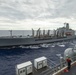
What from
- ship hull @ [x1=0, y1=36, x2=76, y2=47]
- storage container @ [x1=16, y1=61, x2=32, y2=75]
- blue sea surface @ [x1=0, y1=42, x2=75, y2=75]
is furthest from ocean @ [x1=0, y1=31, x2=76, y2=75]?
storage container @ [x1=16, y1=61, x2=32, y2=75]

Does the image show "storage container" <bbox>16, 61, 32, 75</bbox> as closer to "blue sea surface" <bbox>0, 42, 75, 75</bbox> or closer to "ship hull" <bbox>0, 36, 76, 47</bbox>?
"blue sea surface" <bbox>0, 42, 75, 75</bbox>

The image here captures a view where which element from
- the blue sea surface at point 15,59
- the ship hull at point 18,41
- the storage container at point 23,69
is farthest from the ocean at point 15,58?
the storage container at point 23,69

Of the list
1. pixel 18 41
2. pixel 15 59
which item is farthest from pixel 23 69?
pixel 18 41

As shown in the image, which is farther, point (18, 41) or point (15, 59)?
point (18, 41)

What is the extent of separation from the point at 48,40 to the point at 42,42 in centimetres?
516

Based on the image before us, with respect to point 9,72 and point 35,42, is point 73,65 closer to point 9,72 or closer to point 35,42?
point 9,72

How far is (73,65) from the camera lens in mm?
13594

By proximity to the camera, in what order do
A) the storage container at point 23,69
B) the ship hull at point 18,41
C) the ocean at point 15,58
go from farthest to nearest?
1. the ship hull at point 18,41
2. the ocean at point 15,58
3. the storage container at point 23,69

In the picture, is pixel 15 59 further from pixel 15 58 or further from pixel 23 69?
pixel 23 69

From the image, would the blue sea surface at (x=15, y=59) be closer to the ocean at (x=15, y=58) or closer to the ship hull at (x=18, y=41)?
the ocean at (x=15, y=58)

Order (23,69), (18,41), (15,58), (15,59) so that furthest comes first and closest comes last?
(18,41) < (15,58) < (15,59) < (23,69)

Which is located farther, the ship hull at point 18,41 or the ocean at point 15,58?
the ship hull at point 18,41

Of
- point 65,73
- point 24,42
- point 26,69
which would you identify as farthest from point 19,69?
point 24,42

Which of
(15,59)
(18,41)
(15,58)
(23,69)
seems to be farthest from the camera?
(18,41)
